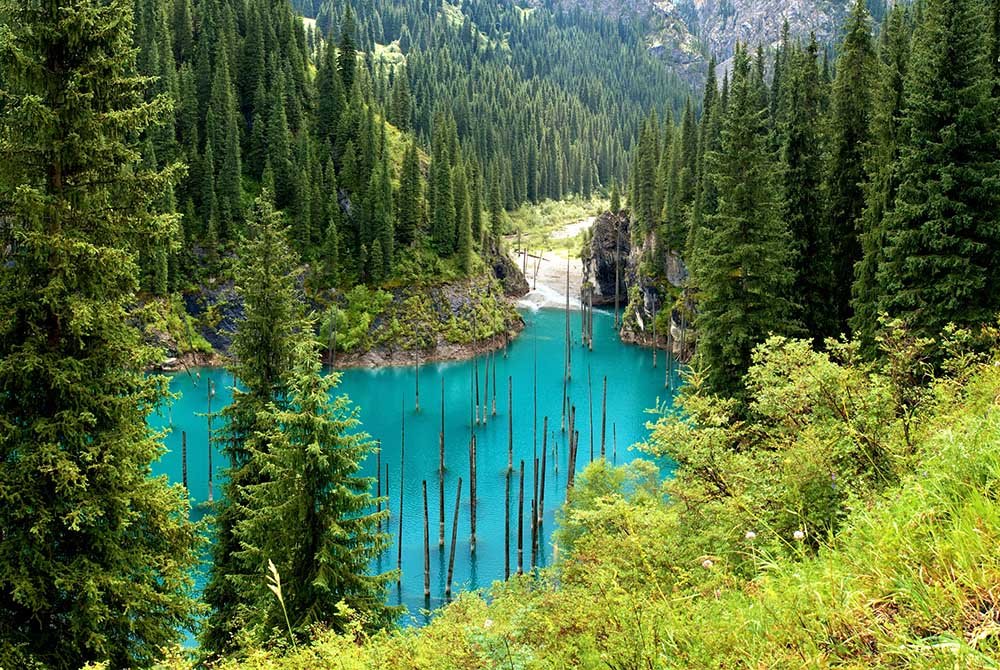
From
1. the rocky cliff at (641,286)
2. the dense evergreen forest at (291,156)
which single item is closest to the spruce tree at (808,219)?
the rocky cliff at (641,286)

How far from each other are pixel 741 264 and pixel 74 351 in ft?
83.1

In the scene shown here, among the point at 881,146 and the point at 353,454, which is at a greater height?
the point at 881,146

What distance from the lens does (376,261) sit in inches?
3524

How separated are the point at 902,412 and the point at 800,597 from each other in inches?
287

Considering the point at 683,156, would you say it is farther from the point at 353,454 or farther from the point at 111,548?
the point at 111,548

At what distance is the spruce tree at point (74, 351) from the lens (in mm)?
11805

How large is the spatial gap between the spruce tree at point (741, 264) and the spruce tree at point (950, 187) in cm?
488

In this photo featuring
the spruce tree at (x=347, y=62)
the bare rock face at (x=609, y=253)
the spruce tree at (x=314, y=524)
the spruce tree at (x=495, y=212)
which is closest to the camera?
the spruce tree at (x=314, y=524)

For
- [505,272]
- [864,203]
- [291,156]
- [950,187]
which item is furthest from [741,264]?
[505,272]

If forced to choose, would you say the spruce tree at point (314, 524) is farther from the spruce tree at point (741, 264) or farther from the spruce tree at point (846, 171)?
the spruce tree at point (846, 171)

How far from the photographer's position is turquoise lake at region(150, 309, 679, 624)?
4228 centimetres

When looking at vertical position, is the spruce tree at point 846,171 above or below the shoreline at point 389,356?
above

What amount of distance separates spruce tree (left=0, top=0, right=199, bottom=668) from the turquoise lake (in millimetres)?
10481

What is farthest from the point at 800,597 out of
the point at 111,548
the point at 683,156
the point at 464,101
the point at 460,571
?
the point at 464,101
